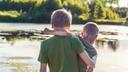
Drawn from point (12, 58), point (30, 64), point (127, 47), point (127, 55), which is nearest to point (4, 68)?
point (30, 64)

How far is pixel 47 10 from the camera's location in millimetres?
46719

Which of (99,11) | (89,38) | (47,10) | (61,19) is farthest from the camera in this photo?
(99,11)

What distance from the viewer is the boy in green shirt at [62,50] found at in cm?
367

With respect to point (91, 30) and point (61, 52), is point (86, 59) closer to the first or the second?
point (61, 52)

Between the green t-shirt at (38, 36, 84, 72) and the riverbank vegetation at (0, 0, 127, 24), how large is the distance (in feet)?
132

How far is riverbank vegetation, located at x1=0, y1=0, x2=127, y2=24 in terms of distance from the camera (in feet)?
149

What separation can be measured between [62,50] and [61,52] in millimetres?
19

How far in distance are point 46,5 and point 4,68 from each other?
34.2m

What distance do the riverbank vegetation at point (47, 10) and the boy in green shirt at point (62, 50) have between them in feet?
132

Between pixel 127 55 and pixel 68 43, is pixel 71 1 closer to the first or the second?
pixel 127 55

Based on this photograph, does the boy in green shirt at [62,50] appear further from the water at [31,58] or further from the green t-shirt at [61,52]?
the water at [31,58]

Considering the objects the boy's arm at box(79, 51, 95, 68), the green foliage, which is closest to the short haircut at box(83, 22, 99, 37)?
the boy's arm at box(79, 51, 95, 68)

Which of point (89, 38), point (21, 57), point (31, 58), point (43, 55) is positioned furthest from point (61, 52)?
point (21, 57)

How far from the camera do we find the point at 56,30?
12.1 feet
